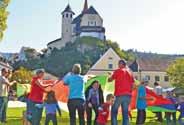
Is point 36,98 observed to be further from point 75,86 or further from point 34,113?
point 75,86

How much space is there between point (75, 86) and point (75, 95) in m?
0.29

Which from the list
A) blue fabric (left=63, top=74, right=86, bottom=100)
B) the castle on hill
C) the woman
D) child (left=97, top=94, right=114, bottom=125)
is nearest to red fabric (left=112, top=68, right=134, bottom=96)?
child (left=97, top=94, right=114, bottom=125)

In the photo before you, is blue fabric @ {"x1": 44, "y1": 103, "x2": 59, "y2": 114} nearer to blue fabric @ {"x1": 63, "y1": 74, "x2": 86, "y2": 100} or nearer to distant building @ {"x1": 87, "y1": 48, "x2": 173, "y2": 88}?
blue fabric @ {"x1": 63, "y1": 74, "x2": 86, "y2": 100}

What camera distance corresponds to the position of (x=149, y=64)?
116 m

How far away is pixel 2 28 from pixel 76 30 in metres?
110

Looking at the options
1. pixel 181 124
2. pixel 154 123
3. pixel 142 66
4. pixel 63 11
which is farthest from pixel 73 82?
pixel 63 11

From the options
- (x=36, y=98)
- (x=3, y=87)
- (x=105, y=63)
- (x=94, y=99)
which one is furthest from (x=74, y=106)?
(x=105, y=63)

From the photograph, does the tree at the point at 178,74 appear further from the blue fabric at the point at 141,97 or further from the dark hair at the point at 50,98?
the dark hair at the point at 50,98

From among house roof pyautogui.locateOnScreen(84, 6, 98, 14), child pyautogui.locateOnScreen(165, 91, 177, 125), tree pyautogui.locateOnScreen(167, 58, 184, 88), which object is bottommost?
child pyautogui.locateOnScreen(165, 91, 177, 125)

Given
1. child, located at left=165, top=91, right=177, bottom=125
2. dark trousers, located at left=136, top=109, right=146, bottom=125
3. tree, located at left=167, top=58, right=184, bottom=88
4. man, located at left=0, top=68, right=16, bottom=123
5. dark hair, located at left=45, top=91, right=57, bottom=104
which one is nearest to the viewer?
dark hair, located at left=45, top=91, right=57, bottom=104

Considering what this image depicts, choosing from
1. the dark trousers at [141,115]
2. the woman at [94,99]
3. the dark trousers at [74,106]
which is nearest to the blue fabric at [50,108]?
the woman at [94,99]

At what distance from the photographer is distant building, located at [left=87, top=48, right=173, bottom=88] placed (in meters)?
109

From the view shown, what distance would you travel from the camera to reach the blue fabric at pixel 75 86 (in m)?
13.2

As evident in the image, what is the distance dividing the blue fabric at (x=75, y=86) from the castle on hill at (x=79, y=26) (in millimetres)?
123937
